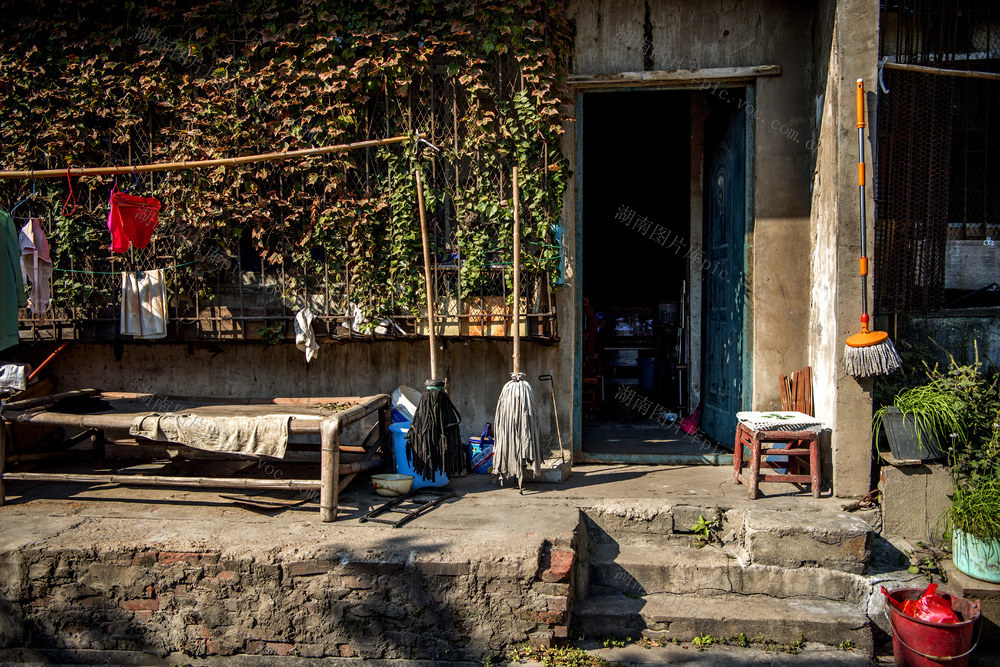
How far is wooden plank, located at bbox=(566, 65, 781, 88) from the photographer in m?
5.40

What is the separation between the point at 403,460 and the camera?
16.7 ft

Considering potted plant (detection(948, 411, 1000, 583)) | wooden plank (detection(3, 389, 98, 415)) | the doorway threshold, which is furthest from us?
the doorway threshold

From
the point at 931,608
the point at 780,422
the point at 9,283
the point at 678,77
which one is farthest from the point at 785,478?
the point at 9,283

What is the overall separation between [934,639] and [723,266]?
3.60 metres

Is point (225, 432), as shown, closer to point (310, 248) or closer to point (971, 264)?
point (310, 248)

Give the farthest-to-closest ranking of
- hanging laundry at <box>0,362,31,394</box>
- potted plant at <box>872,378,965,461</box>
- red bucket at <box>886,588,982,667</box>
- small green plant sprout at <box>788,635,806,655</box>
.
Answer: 1. hanging laundry at <box>0,362,31,394</box>
2. potted plant at <box>872,378,965,461</box>
3. small green plant sprout at <box>788,635,806,655</box>
4. red bucket at <box>886,588,982,667</box>

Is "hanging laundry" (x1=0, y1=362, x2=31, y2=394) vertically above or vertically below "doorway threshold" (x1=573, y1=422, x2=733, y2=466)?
above

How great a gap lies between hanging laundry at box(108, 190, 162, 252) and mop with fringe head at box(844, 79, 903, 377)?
5580 mm

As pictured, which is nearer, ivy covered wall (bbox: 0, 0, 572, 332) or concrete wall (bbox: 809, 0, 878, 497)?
concrete wall (bbox: 809, 0, 878, 497)

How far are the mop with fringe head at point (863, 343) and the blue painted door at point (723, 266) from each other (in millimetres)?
1165

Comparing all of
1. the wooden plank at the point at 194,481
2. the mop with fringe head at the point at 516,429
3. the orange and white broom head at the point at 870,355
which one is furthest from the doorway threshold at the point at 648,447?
the wooden plank at the point at 194,481

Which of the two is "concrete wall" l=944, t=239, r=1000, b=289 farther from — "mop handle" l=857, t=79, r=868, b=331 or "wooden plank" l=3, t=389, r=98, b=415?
"wooden plank" l=3, t=389, r=98, b=415

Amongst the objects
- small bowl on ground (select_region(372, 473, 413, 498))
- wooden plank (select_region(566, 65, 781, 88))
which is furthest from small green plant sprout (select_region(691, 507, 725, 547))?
wooden plank (select_region(566, 65, 781, 88))

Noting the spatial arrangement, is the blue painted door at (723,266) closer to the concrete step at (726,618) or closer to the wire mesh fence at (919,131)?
the wire mesh fence at (919,131)
